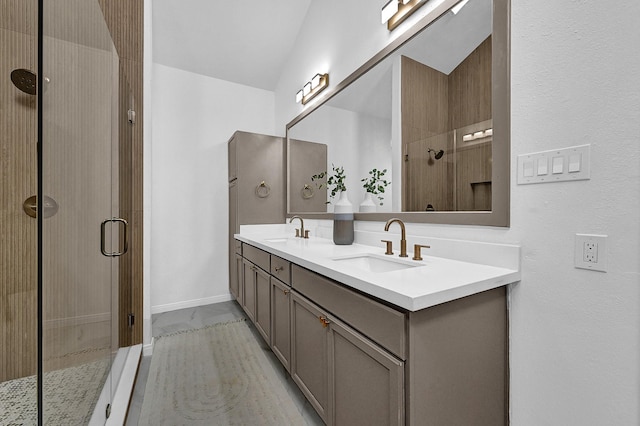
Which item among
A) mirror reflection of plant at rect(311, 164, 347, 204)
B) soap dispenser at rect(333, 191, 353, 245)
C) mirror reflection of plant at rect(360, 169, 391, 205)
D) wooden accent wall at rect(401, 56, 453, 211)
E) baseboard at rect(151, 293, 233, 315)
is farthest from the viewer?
baseboard at rect(151, 293, 233, 315)

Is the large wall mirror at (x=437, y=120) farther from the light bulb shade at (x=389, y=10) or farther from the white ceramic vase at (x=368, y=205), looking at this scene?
the light bulb shade at (x=389, y=10)

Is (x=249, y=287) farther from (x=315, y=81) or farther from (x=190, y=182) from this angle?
(x=315, y=81)

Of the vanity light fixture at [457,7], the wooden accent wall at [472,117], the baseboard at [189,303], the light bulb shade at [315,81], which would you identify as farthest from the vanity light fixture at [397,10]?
the baseboard at [189,303]

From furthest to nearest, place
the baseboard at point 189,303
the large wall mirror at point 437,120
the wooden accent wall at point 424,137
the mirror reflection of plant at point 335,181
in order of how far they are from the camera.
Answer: the baseboard at point 189,303 < the mirror reflection of plant at point 335,181 < the wooden accent wall at point 424,137 < the large wall mirror at point 437,120

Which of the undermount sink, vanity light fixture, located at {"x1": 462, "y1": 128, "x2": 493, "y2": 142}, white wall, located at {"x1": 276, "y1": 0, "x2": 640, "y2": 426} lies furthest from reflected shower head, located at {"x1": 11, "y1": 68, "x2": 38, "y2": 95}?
white wall, located at {"x1": 276, "y1": 0, "x2": 640, "y2": 426}

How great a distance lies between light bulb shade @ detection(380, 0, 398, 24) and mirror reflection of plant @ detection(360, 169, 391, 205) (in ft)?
2.82

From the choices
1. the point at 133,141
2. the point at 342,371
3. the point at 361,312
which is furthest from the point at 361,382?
the point at 133,141

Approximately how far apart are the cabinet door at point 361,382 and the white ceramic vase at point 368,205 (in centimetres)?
90

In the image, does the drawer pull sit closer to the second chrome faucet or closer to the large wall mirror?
the second chrome faucet

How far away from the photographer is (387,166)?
166 centimetres

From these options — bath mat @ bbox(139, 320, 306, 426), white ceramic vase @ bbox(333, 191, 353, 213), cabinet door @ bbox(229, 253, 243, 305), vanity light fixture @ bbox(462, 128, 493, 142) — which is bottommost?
bath mat @ bbox(139, 320, 306, 426)

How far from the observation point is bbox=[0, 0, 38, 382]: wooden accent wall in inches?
58.4

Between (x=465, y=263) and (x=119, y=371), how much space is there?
79.0 inches

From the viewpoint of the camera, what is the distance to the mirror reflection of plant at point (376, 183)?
1.71 metres
